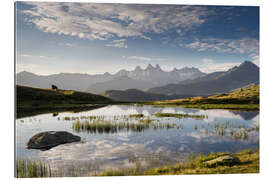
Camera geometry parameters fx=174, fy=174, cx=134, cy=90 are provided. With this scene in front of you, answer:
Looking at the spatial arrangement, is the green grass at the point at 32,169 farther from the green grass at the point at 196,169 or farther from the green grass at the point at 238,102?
the green grass at the point at 238,102

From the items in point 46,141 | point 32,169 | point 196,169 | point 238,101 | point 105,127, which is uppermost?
point 238,101

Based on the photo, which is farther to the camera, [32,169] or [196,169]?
[32,169]

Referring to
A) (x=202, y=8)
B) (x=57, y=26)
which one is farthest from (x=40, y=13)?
(x=202, y=8)

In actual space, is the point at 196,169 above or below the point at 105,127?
below

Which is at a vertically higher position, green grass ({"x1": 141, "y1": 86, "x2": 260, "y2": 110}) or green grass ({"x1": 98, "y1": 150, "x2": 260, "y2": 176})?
green grass ({"x1": 141, "y1": 86, "x2": 260, "y2": 110})

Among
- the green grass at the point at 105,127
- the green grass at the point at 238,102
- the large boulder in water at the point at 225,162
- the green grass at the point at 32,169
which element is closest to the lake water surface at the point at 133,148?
the green grass at the point at 32,169

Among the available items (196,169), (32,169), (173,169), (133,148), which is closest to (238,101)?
(133,148)

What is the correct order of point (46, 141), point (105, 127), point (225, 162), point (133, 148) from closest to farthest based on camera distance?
point (225, 162)
point (46, 141)
point (133, 148)
point (105, 127)

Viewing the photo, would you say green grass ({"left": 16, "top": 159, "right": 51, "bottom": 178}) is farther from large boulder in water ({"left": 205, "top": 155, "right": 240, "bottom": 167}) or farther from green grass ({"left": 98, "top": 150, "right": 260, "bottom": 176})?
large boulder in water ({"left": 205, "top": 155, "right": 240, "bottom": 167})

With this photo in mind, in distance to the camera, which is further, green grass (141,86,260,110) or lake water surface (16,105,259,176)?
green grass (141,86,260,110)

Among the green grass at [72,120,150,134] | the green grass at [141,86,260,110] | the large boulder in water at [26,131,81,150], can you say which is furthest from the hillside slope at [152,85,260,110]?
the large boulder in water at [26,131,81,150]

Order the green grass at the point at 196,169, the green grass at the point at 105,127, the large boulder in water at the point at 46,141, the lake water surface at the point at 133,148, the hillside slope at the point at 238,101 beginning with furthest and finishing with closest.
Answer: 1. the hillside slope at the point at 238,101
2. the green grass at the point at 105,127
3. the large boulder in water at the point at 46,141
4. the lake water surface at the point at 133,148
5. the green grass at the point at 196,169

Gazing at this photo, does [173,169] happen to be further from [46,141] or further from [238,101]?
[238,101]

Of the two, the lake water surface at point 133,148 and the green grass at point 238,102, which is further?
the green grass at point 238,102
